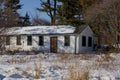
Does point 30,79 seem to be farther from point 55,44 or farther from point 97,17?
point 97,17

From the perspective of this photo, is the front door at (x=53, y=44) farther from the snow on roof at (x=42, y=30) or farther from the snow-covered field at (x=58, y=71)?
the snow-covered field at (x=58, y=71)

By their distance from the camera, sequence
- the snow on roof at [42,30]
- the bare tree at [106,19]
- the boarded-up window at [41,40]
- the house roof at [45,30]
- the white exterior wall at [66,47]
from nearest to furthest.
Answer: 1. the white exterior wall at [66,47]
2. the house roof at [45,30]
3. the snow on roof at [42,30]
4. the boarded-up window at [41,40]
5. the bare tree at [106,19]

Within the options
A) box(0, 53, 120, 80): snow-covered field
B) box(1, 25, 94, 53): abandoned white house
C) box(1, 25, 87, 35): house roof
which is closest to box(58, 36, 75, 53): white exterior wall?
box(1, 25, 94, 53): abandoned white house

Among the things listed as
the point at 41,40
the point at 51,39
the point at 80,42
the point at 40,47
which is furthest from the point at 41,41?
the point at 80,42

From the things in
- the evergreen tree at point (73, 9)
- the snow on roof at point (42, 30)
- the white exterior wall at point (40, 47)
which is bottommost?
the white exterior wall at point (40, 47)

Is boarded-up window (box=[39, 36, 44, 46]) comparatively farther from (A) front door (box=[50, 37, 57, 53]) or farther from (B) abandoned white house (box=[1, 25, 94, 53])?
(A) front door (box=[50, 37, 57, 53])

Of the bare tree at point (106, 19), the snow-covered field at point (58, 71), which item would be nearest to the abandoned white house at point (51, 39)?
the bare tree at point (106, 19)

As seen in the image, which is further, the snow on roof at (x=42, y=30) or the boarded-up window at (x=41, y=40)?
the boarded-up window at (x=41, y=40)

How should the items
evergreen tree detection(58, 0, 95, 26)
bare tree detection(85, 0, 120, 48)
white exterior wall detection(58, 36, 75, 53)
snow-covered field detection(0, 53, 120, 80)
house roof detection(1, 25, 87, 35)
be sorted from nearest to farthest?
snow-covered field detection(0, 53, 120, 80) < white exterior wall detection(58, 36, 75, 53) < house roof detection(1, 25, 87, 35) < bare tree detection(85, 0, 120, 48) < evergreen tree detection(58, 0, 95, 26)

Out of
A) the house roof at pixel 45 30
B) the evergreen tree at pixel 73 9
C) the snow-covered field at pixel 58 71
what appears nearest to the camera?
the snow-covered field at pixel 58 71

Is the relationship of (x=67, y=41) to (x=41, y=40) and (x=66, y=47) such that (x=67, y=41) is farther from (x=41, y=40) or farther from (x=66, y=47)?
(x=41, y=40)

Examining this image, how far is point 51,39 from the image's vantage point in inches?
1422

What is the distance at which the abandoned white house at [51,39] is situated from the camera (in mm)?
35281

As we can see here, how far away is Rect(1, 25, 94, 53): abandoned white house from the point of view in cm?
3528
